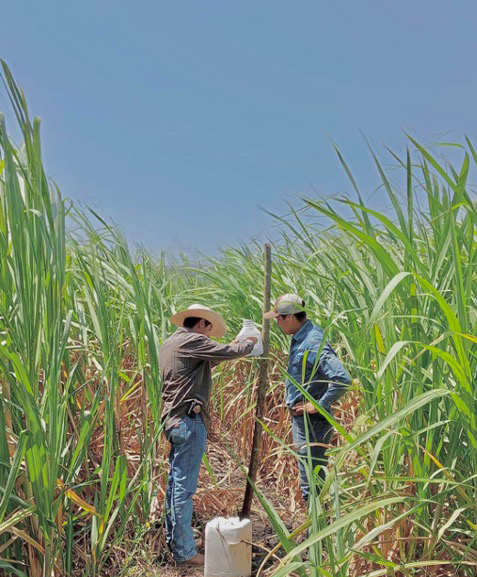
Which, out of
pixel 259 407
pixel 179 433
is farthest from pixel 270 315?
pixel 179 433

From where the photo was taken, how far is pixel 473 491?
170cm

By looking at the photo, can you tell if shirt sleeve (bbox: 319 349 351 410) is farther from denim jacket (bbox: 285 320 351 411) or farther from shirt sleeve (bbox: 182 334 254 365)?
shirt sleeve (bbox: 182 334 254 365)

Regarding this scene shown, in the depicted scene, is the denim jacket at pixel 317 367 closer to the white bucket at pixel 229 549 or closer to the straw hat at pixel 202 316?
the straw hat at pixel 202 316

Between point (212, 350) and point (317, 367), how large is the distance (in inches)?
22.4

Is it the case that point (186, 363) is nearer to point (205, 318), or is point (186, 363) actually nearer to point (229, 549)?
point (205, 318)

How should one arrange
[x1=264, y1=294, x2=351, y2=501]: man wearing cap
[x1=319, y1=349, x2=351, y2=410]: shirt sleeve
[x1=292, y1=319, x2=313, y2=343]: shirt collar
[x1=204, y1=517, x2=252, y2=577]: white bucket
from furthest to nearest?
[x1=292, y1=319, x2=313, y2=343]: shirt collar
[x1=264, y1=294, x2=351, y2=501]: man wearing cap
[x1=319, y1=349, x2=351, y2=410]: shirt sleeve
[x1=204, y1=517, x2=252, y2=577]: white bucket

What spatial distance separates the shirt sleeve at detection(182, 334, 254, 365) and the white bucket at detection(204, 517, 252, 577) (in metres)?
0.84

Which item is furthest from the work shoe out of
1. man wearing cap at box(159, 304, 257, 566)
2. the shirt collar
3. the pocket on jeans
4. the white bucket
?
the shirt collar

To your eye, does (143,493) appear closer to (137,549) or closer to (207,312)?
(137,549)

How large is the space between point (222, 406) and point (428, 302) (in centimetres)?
295

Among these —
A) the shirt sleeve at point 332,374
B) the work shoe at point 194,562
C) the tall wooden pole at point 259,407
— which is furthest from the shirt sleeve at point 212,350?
the work shoe at point 194,562

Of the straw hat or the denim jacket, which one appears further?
the straw hat

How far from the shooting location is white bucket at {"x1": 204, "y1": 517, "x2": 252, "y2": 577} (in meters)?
2.91

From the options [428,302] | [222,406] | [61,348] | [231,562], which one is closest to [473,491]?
[428,302]
